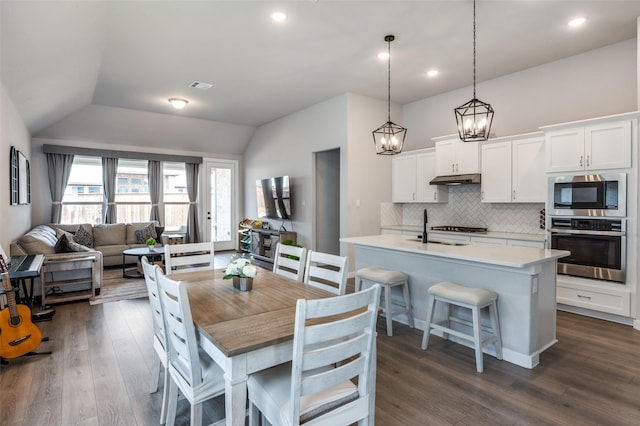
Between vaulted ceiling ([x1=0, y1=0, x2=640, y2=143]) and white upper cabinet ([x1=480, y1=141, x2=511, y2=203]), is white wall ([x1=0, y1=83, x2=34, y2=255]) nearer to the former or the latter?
vaulted ceiling ([x1=0, y1=0, x2=640, y2=143])

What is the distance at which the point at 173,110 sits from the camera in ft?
23.0

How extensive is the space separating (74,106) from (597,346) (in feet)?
26.5

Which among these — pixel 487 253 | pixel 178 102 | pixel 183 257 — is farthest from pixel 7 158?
pixel 487 253

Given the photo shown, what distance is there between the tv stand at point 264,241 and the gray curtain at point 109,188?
115 inches

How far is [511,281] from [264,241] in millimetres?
5370

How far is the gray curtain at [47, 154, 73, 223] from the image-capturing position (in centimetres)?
684

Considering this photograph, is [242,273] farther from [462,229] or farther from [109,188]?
[109,188]

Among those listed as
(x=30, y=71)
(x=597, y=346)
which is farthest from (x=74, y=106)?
(x=597, y=346)

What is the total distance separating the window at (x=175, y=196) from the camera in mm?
8383

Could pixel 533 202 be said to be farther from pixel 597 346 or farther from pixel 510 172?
pixel 597 346

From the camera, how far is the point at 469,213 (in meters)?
5.54

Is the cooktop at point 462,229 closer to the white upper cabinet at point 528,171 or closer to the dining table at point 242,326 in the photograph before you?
the white upper cabinet at point 528,171

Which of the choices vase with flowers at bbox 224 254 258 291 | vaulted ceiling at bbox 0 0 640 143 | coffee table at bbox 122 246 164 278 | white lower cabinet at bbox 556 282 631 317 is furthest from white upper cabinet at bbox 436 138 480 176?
coffee table at bbox 122 246 164 278

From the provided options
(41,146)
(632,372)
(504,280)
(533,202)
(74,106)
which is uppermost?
(74,106)
